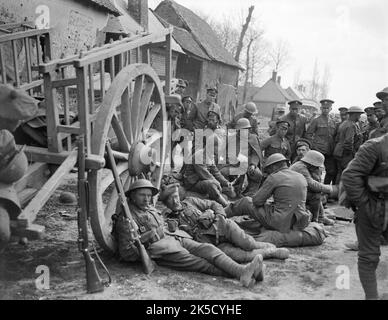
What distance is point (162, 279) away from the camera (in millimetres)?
3850

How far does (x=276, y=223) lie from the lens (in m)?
5.05

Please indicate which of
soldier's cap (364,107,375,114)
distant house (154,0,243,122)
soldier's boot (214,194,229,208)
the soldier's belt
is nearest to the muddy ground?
the soldier's belt

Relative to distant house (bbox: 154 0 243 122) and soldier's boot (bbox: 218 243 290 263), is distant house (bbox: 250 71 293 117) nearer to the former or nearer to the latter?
distant house (bbox: 154 0 243 122)

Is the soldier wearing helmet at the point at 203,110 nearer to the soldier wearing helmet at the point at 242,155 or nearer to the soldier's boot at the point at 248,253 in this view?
the soldier wearing helmet at the point at 242,155

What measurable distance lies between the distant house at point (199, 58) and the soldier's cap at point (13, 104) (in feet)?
63.4

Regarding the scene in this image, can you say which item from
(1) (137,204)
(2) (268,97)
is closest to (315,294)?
(1) (137,204)

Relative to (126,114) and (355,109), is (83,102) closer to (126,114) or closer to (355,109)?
(126,114)

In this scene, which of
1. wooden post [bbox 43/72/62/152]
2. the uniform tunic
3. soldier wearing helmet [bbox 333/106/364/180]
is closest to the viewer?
the uniform tunic

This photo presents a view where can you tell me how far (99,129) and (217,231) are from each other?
6.04ft

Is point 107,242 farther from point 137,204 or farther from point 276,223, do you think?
point 276,223

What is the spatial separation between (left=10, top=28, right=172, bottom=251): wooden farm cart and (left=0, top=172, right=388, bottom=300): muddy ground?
1.49 ft

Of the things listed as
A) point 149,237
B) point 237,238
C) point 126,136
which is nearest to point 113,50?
point 126,136

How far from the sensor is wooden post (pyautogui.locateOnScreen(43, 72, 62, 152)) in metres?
3.44

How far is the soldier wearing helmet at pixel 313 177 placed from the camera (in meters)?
5.70
